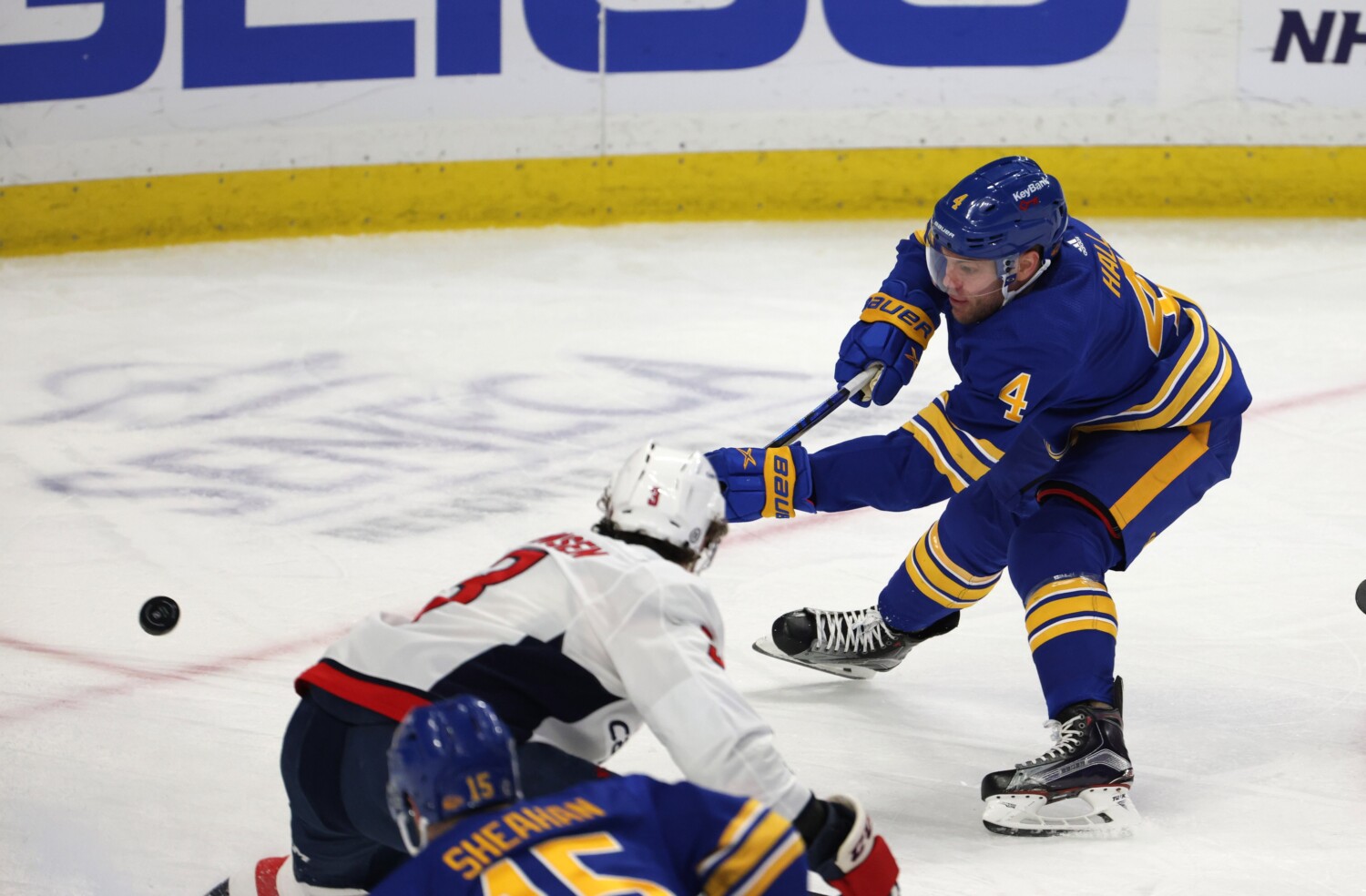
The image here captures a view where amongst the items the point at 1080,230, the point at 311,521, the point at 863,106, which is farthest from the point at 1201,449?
the point at 863,106

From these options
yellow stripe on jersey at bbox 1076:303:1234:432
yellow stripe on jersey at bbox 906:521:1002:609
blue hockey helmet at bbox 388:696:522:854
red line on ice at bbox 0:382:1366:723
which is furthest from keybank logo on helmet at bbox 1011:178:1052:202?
red line on ice at bbox 0:382:1366:723

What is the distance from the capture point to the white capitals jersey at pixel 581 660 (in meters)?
1.79

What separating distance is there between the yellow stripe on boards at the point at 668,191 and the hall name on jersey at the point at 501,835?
524 centimetres

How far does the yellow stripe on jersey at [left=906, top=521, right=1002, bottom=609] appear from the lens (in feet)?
9.75

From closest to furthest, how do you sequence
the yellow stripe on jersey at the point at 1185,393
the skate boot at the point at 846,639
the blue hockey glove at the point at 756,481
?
the blue hockey glove at the point at 756,481 → the yellow stripe on jersey at the point at 1185,393 → the skate boot at the point at 846,639

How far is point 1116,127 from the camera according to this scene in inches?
256

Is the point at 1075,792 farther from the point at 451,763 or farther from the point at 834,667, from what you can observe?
the point at 451,763

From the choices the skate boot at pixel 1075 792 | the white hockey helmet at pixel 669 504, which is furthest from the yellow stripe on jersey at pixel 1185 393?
the white hockey helmet at pixel 669 504

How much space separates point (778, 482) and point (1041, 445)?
0.48m

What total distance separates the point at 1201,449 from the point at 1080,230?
0.42 meters

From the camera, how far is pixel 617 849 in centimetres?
148

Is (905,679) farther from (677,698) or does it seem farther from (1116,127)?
(1116,127)

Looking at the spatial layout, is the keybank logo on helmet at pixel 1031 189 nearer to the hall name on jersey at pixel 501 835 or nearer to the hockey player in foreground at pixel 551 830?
the hockey player in foreground at pixel 551 830

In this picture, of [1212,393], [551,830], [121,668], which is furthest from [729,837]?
[121,668]
